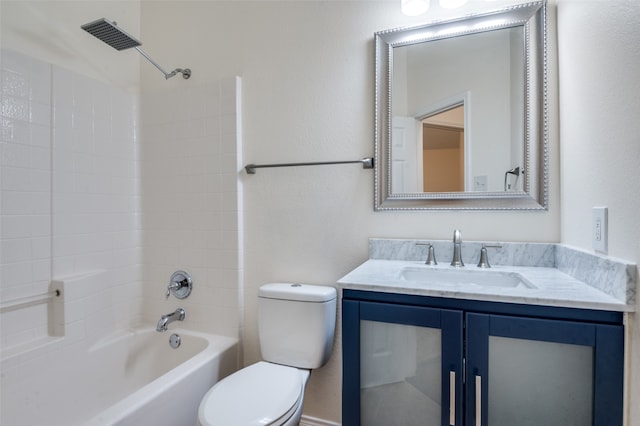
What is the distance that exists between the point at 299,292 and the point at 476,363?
0.79 metres

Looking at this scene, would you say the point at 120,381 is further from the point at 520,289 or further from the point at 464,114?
the point at 464,114

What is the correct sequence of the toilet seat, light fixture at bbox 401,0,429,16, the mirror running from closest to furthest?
1. the toilet seat
2. the mirror
3. light fixture at bbox 401,0,429,16

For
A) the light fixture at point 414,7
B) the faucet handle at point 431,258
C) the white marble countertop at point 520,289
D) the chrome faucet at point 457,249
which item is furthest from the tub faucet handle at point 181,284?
the light fixture at point 414,7

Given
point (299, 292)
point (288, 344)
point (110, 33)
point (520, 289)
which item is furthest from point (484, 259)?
point (110, 33)

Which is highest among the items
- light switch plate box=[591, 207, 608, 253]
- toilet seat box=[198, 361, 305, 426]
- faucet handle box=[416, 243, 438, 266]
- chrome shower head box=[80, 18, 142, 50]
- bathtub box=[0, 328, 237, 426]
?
chrome shower head box=[80, 18, 142, 50]

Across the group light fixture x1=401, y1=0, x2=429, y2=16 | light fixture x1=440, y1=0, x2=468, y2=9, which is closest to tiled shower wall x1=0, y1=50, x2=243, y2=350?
light fixture x1=401, y1=0, x2=429, y2=16

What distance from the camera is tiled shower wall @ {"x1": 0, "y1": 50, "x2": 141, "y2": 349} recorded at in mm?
1470

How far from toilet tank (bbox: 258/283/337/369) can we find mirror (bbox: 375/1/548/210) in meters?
0.55

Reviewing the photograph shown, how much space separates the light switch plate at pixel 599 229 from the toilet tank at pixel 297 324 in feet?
3.27

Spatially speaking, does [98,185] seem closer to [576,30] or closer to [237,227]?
[237,227]

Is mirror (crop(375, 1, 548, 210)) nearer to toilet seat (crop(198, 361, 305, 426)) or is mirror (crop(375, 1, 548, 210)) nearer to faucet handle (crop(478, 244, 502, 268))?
faucet handle (crop(478, 244, 502, 268))

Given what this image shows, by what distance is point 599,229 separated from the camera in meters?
1.00

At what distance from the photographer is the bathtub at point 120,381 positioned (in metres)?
1.26

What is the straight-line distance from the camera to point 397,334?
3.62ft
